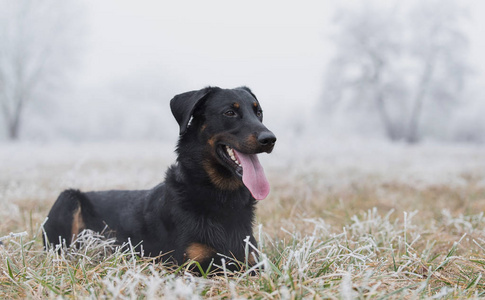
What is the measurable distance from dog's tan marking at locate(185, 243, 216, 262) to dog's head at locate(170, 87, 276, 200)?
0.49 metres

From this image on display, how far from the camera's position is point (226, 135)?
2.97 meters

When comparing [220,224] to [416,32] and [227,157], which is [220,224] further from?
[416,32]

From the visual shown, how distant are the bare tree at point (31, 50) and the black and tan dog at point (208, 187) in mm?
23777

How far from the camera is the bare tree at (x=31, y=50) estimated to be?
74.2 feet

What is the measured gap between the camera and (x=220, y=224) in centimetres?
291

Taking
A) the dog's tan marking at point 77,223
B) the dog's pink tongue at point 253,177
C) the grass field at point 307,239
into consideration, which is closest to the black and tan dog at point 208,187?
the dog's pink tongue at point 253,177

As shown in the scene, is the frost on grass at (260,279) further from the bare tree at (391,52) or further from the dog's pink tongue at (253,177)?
the bare tree at (391,52)

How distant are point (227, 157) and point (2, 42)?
81.6 feet

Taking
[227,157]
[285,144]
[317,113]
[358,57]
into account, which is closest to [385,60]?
[358,57]

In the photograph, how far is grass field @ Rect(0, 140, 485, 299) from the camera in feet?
7.07

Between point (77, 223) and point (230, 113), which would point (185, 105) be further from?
point (77, 223)

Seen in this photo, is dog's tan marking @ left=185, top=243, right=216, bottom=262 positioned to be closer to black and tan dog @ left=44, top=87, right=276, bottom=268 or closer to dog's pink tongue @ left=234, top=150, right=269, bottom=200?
black and tan dog @ left=44, top=87, right=276, bottom=268

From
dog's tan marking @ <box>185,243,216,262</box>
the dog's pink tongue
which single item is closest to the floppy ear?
the dog's pink tongue

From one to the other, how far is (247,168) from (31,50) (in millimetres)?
25188
